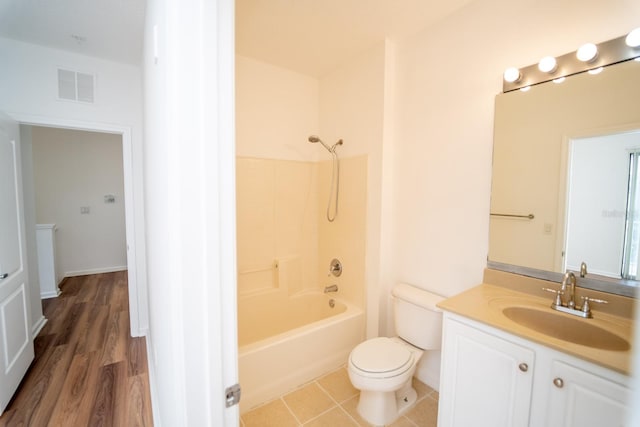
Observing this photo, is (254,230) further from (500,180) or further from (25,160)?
(25,160)

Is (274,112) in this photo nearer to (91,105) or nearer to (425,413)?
(91,105)

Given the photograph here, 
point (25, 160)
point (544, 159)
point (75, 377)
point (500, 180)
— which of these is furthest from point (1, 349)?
point (544, 159)

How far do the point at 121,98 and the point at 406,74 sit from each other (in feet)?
8.45

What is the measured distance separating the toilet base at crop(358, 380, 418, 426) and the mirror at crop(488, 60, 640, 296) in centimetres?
108

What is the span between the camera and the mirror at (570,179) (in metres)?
1.22

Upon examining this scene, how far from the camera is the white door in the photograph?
5.79ft

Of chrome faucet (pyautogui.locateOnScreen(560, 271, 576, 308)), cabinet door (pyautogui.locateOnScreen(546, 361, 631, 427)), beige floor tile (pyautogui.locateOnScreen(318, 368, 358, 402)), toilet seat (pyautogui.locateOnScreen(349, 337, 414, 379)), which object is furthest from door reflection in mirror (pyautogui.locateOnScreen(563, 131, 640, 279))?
beige floor tile (pyautogui.locateOnScreen(318, 368, 358, 402))

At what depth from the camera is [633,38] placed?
3.82 feet

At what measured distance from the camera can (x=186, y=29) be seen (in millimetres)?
603

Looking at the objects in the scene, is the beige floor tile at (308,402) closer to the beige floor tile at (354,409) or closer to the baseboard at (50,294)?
the beige floor tile at (354,409)

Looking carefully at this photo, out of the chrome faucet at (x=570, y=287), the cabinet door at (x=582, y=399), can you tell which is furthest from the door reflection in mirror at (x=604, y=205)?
the cabinet door at (x=582, y=399)

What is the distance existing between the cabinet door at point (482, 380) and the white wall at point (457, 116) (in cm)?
59

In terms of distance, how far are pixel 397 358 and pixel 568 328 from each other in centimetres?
88

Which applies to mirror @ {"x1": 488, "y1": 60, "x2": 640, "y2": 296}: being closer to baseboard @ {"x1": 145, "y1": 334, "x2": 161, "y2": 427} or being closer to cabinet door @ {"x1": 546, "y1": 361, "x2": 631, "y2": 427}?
cabinet door @ {"x1": 546, "y1": 361, "x2": 631, "y2": 427}
